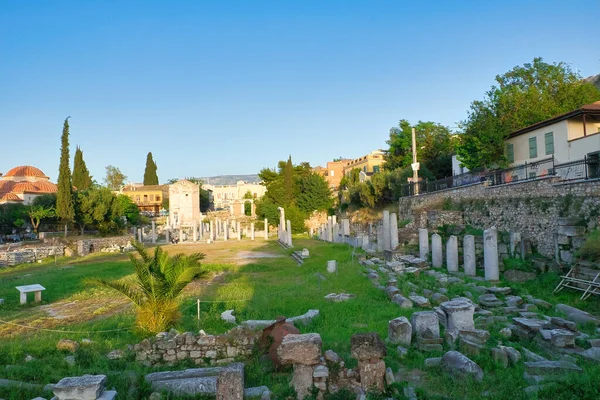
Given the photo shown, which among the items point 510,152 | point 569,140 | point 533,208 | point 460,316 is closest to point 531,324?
point 460,316

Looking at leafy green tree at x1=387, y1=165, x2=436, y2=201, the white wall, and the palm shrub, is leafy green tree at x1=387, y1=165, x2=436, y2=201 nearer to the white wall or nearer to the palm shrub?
the white wall

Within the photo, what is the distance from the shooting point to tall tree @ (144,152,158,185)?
84062 millimetres

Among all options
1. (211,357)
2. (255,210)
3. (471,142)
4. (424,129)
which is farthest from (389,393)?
(255,210)

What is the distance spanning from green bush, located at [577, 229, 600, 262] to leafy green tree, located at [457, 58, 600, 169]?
12.8 m

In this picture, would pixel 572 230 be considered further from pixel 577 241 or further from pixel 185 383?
pixel 185 383

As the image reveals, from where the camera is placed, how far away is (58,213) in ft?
121

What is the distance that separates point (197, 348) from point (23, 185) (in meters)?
55.2

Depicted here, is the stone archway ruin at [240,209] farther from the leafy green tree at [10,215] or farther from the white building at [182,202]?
the leafy green tree at [10,215]

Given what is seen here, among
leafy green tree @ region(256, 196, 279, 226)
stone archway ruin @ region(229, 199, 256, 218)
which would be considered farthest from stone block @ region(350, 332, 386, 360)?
stone archway ruin @ region(229, 199, 256, 218)

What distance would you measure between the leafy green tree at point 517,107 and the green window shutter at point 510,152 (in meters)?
0.27

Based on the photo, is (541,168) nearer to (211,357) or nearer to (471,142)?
(471,142)

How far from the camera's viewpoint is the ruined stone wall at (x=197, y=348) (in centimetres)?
779

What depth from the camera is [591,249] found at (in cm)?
1191

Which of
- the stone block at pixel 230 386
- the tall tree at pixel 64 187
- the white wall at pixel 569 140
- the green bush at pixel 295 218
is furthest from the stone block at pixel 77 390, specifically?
the green bush at pixel 295 218
